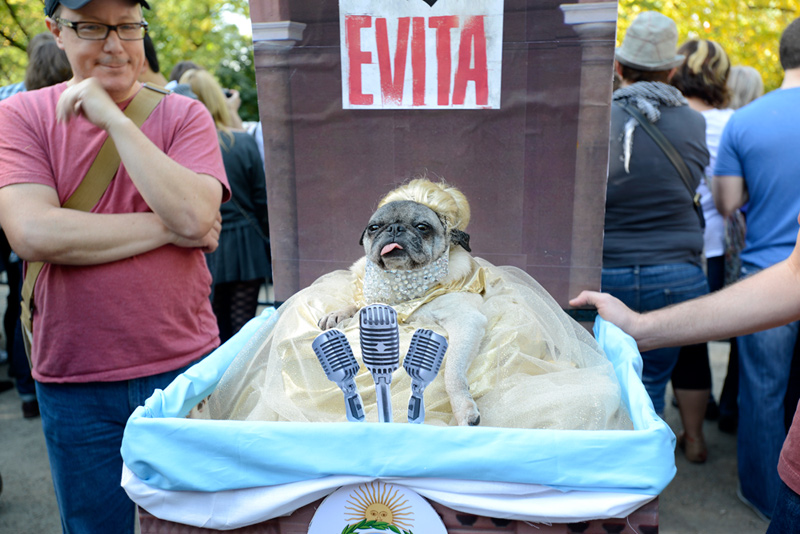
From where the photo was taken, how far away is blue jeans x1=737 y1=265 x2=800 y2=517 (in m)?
2.78

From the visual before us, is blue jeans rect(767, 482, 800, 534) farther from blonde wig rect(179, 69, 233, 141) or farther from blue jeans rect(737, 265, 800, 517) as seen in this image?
blonde wig rect(179, 69, 233, 141)

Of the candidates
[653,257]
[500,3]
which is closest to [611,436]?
[500,3]

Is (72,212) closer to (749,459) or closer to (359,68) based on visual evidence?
(359,68)

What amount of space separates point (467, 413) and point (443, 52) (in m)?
0.93

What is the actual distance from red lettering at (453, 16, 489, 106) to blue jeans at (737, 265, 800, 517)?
5.96 ft

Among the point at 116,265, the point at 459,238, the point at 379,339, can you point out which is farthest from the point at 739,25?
the point at 379,339

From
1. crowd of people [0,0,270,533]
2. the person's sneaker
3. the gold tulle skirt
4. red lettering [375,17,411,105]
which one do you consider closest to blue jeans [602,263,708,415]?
the gold tulle skirt

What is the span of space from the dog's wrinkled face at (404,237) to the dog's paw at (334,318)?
0.55 ft

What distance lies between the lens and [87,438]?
176cm

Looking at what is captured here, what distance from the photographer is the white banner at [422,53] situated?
164cm

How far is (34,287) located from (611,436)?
153 centimetres

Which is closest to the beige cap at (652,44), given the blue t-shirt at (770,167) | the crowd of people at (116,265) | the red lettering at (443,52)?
the blue t-shirt at (770,167)

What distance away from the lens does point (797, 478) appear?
1.36 metres

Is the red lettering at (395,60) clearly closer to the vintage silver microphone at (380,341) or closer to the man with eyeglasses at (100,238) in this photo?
the man with eyeglasses at (100,238)
